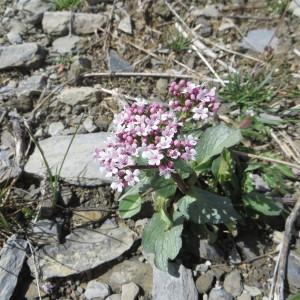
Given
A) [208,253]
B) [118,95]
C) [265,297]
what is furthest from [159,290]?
[118,95]

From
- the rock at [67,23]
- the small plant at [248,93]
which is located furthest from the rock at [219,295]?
the rock at [67,23]

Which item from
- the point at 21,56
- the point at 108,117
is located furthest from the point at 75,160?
the point at 21,56

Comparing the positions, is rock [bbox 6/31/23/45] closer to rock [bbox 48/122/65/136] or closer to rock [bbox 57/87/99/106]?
rock [bbox 57/87/99/106]

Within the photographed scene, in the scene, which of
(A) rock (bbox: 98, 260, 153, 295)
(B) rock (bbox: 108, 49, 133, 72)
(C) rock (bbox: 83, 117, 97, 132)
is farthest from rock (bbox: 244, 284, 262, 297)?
(B) rock (bbox: 108, 49, 133, 72)

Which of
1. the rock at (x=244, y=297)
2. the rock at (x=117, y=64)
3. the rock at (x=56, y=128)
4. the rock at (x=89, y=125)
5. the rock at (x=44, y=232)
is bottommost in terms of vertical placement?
the rock at (x=44, y=232)

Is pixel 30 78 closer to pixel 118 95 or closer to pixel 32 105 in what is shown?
pixel 32 105

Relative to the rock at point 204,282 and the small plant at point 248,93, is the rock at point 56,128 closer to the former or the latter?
the small plant at point 248,93

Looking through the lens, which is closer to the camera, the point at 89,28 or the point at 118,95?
the point at 118,95
